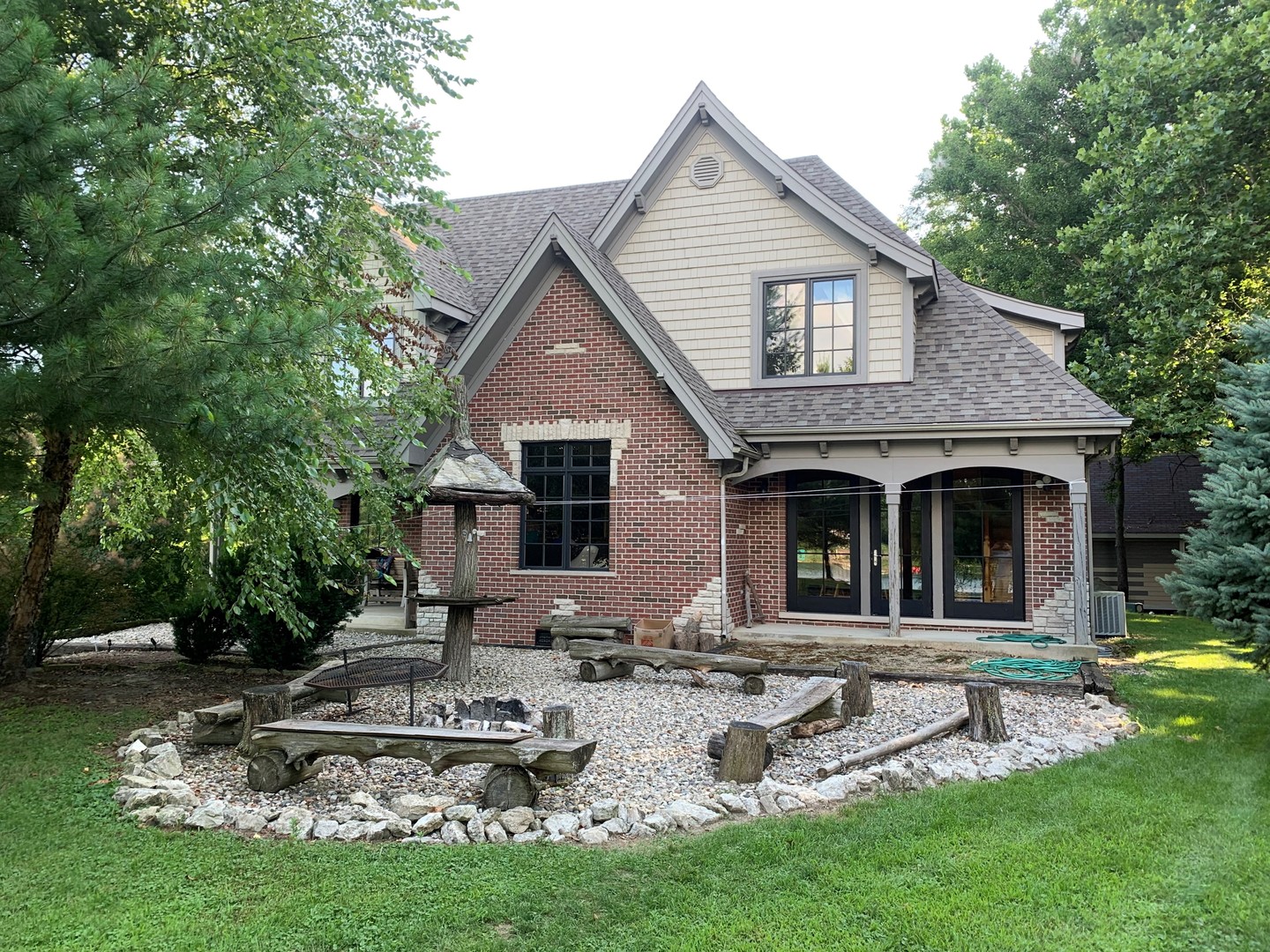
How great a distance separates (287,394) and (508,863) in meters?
3.91

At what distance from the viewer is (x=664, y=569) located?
12.9m

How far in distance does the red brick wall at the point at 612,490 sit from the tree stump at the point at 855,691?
4.74 meters

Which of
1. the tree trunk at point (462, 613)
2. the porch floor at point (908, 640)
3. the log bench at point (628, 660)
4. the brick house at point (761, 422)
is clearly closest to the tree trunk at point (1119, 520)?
the brick house at point (761, 422)

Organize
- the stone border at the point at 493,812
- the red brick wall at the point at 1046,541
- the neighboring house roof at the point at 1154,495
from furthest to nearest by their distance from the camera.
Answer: the neighboring house roof at the point at 1154,495, the red brick wall at the point at 1046,541, the stone border at the point at 493,812

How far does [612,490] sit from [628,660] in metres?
3.50

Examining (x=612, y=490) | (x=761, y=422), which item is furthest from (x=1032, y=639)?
(x=612, y=490)

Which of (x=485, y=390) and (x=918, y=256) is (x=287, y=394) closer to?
(x=485, y=390)

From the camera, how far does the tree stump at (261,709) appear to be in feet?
22.1

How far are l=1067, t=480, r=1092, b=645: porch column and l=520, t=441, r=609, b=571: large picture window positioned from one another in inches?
252

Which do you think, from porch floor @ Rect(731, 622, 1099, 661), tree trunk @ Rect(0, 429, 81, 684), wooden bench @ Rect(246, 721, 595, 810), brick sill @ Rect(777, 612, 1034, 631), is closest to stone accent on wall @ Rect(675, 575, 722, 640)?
porch floor @ Rect(731, 622, 1099, 661)

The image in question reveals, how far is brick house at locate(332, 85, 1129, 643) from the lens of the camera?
12789mm

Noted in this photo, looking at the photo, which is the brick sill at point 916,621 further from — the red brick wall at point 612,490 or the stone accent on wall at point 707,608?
the red brick wall at point 612,490

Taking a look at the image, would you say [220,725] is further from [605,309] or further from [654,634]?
[605,309]

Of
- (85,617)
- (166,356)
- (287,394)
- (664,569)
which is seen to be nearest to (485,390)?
(664,569)
